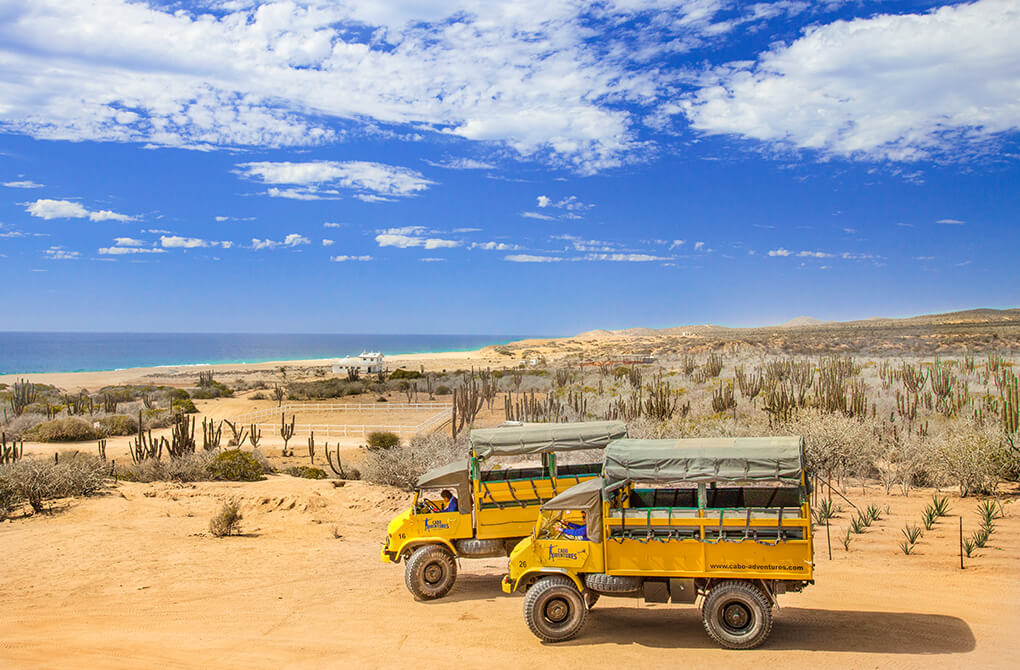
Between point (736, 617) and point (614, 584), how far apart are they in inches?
54.8

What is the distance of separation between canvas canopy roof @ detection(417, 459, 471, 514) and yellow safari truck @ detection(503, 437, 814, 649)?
83.9 inches

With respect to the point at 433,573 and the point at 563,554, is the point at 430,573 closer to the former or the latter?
the point at 433,573

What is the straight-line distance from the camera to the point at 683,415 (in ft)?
85.9

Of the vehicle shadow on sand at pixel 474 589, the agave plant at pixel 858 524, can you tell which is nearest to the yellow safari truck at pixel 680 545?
the vehicle shadow on sand at pixel 474 589

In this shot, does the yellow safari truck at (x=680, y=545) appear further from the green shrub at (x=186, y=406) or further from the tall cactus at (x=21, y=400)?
the tall cactus at (x=21, y=400)

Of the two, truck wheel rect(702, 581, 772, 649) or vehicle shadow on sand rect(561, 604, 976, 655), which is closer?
truck wheel rect(702, 581, 772, 649)

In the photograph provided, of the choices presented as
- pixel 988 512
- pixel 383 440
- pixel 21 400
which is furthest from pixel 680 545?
pixel 21 400

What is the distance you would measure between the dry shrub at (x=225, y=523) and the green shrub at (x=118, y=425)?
1975cm

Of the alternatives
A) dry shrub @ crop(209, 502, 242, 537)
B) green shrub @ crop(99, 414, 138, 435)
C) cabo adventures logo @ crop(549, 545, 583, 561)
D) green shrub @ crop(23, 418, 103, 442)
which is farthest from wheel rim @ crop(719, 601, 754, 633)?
green shrub @ crop(99, 414, 138, 435)

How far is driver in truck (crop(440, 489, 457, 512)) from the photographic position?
1124cm

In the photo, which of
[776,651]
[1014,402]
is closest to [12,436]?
[776,651]

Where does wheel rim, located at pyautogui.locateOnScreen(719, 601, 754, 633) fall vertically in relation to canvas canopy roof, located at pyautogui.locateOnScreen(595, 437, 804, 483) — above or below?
below

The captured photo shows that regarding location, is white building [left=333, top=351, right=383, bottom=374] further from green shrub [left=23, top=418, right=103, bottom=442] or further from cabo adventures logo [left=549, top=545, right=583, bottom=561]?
cabo adventures logo [left=549, top=545, right=583, bottom=561]

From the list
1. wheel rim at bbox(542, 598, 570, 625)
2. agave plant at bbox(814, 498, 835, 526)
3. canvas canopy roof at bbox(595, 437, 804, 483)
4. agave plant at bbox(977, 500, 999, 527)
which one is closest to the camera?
canvas canopy roof at bbox(595, 437, 804, 483)
